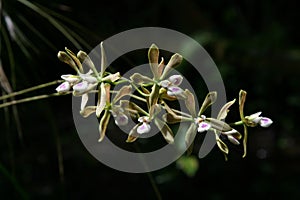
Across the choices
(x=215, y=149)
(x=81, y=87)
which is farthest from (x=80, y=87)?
(x=215, y=149)

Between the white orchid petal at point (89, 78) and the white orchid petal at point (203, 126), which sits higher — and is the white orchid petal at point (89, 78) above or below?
above

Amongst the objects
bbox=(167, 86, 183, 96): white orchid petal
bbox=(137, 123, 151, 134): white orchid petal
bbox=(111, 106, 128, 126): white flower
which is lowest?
bbox=(137, 123, 151, 134): white orchid petal

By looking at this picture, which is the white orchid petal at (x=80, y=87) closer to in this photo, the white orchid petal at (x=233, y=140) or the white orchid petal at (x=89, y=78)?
the white orchid petal at (x=89, y=78)

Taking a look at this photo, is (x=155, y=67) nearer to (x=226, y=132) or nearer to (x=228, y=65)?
(x=226, y=132)

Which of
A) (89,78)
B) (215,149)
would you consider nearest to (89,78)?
(89,78)

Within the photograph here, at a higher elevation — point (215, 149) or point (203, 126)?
point (203, 126)

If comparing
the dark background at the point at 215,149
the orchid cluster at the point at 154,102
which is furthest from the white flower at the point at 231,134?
the dark background at the point at 215,149

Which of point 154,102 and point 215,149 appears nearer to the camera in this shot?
point 154,102

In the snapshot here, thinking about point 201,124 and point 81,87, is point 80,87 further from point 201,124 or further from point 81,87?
point 201,124

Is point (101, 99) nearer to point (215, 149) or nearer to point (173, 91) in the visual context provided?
point (173, 91)

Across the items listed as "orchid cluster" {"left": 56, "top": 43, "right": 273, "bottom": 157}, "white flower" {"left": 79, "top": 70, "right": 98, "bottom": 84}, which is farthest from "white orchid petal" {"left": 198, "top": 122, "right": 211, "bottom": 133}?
"white flower" {"left": 79, "top": 70, "right": 98, "bottom": 84}

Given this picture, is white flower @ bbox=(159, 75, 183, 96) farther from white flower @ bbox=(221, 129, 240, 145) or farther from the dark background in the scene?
the dark background

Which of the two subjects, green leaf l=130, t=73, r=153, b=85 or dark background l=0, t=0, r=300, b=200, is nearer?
green leaf l=130, t=73, r=153, b=85
